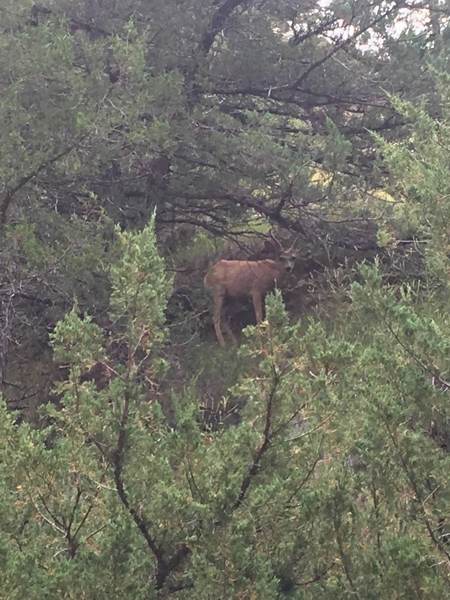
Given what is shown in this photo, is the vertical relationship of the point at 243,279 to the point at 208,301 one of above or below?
above

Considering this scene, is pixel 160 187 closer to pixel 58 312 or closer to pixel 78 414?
pixel 58 312

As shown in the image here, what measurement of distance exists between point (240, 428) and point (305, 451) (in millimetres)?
313

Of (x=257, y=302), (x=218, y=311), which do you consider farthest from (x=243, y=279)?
(x=218, y=311)

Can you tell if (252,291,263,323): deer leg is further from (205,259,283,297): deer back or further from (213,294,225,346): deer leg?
(213,294,225,346): deer leg

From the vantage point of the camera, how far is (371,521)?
3.33 m

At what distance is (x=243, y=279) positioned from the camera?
9.08 meters

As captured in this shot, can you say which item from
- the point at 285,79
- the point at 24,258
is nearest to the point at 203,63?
the point at 285,79

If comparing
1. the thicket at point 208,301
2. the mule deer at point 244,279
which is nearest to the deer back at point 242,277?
the mule deer at point 244,279

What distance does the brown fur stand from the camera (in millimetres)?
9047

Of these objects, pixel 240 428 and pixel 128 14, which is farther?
pixel 128 14

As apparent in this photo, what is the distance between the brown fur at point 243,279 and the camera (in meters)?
9.05

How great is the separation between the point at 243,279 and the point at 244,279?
0.04 feet

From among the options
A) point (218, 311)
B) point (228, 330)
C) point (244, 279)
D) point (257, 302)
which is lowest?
point (228, 330)

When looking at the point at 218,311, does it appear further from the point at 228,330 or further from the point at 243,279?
the point at 243,279
